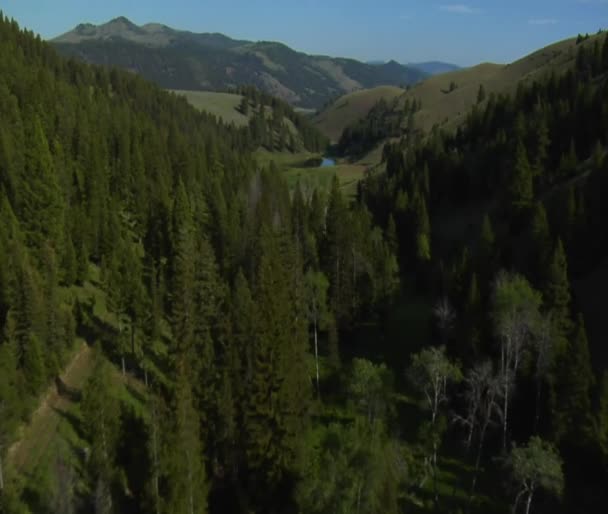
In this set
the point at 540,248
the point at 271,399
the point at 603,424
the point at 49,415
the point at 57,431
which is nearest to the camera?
the point at 603,424

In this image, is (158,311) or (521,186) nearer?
(158,311)

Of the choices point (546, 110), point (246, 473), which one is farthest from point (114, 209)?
point (546, 110)

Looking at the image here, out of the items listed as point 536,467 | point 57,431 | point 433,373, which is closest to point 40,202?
point 57,431

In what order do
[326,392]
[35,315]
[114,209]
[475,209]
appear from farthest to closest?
[475,209]
[114,209]
[326,392]
[35,315]

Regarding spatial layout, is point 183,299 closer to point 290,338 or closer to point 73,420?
point 290,338

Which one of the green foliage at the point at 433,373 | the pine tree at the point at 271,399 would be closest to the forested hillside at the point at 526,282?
the green foliage at the point at 433,373

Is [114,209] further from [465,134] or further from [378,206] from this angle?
[465,134]

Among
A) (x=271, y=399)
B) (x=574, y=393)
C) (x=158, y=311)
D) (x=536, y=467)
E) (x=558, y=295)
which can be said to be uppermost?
(x=558, y=295)
